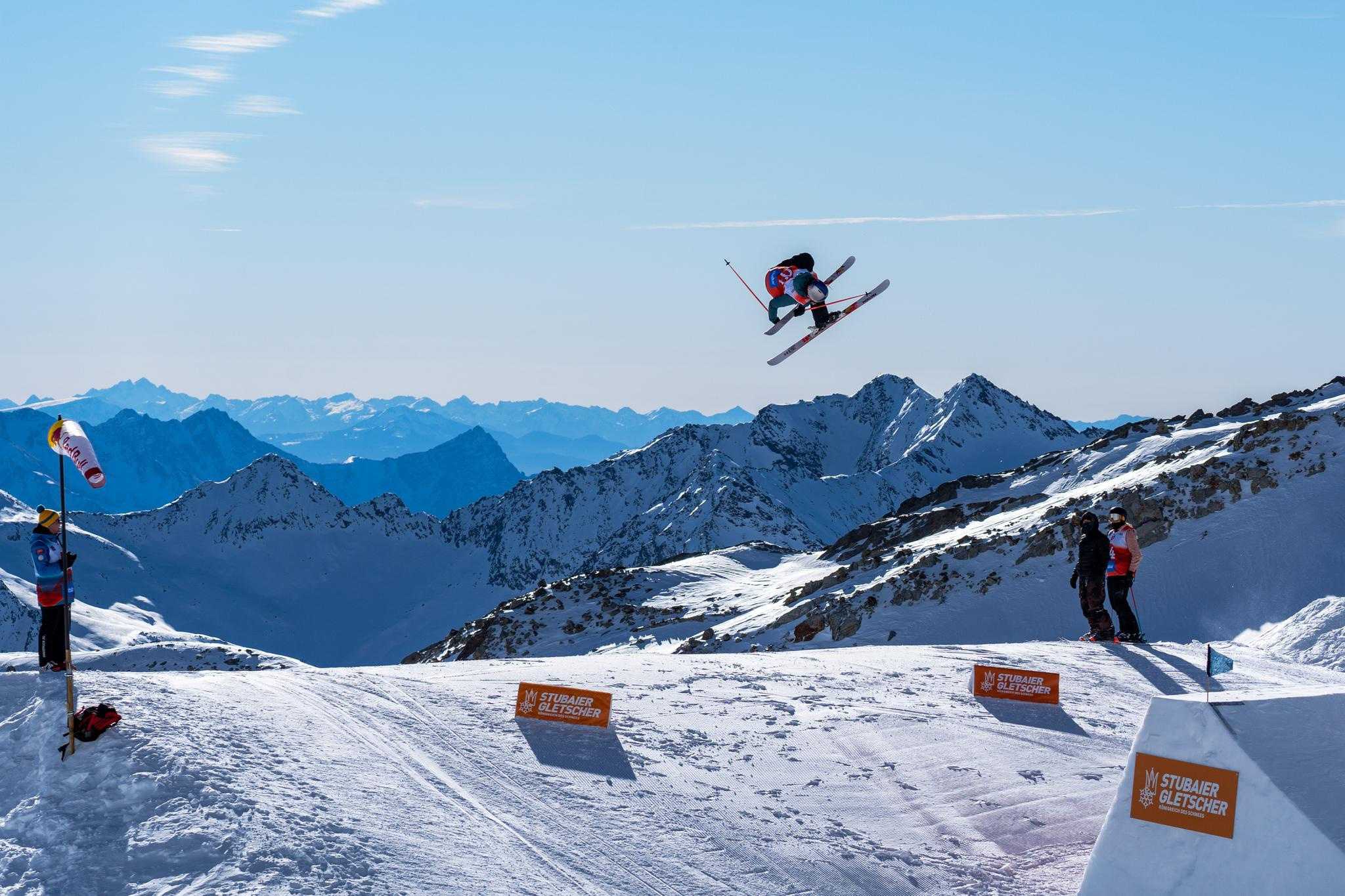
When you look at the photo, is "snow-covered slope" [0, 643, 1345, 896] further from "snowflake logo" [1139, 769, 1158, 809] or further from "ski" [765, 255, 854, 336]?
"ski" [765, 255, 854, 336]

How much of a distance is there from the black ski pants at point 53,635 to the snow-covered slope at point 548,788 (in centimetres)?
85

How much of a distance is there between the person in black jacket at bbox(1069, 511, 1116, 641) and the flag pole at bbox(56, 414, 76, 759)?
54.0 ft

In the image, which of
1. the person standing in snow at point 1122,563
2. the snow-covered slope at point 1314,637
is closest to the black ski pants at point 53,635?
the person standing in snow at point 1122,563

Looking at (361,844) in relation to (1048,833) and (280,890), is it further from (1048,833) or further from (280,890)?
(1048,833)

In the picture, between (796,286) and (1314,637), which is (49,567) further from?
(1314,637)

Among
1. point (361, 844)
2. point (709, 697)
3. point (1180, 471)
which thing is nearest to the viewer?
point (361, 844)

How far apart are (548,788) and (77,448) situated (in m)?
6.96

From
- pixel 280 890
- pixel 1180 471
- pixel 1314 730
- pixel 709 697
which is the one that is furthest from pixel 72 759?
pixel 1180 471

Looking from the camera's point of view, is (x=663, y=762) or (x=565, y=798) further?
(x=663, y=762)

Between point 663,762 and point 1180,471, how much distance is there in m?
32.2

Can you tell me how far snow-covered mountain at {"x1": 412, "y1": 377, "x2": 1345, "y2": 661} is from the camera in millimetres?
31438

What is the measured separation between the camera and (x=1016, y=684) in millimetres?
16641

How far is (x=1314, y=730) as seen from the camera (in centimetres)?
963

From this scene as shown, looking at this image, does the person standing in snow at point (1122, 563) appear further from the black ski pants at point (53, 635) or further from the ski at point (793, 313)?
the black ski pants at point (53, 635)
